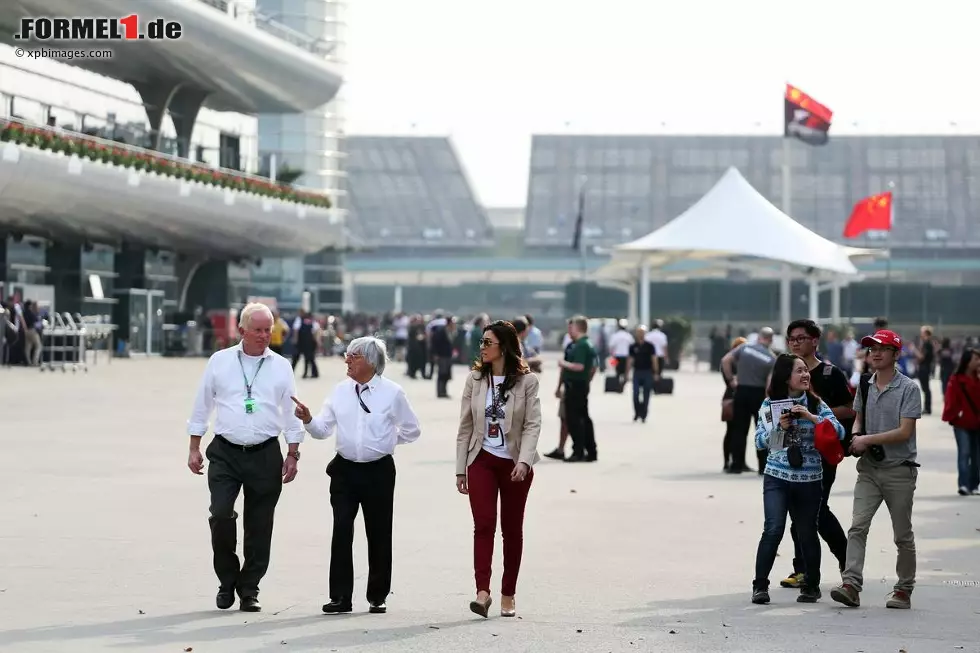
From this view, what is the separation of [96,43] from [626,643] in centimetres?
4259

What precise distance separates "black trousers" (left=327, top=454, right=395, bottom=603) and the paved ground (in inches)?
7.7

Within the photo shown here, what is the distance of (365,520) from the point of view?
949 centimetres

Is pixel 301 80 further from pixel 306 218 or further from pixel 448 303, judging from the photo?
pixel 448 303

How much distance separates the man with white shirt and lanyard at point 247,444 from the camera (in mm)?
9391

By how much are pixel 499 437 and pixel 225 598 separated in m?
1.63

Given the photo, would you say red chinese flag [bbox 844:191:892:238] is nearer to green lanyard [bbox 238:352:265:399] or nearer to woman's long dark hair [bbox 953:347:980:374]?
woman's long dark hair [bbox 953:347:980:374]

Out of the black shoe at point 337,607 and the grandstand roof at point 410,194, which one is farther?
the grandstand roof at point 410,194

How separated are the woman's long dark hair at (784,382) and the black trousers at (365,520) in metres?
2.20

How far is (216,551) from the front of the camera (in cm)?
938

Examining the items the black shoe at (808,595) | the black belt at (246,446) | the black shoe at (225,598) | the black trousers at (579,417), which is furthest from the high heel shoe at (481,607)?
the black trousers at (579,417)

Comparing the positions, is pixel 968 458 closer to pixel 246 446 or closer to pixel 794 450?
pixel 794 450

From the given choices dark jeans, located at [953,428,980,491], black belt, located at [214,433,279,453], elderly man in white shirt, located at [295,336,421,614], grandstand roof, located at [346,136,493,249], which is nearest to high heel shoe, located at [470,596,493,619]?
elderly man in white shirt, located at [295,336,421,614]

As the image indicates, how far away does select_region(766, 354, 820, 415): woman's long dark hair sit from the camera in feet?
33.2

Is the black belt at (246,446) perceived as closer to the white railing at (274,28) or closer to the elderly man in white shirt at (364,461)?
the elderly man in white shirt at (364,461)
